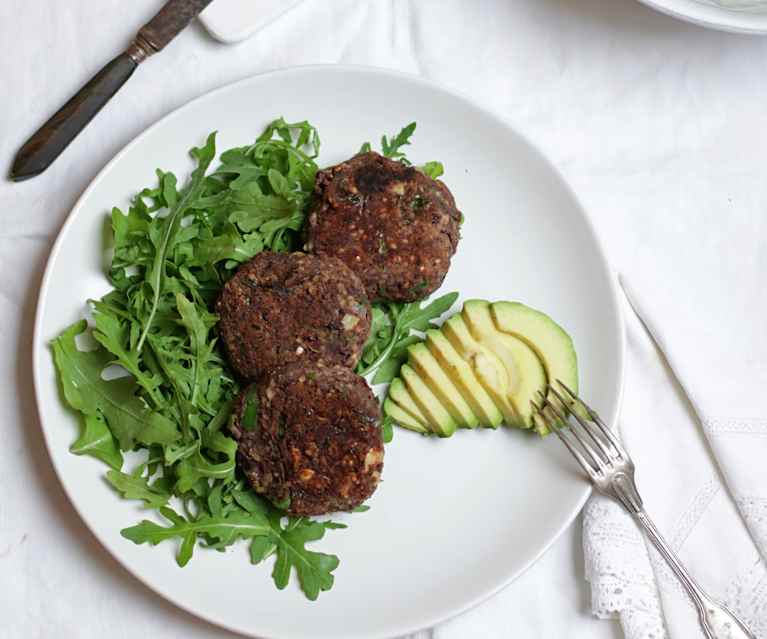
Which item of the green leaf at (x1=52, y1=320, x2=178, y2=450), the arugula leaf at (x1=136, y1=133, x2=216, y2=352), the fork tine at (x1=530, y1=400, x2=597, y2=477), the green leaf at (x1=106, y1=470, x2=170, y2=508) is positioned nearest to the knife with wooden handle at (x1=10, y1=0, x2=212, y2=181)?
the arugula leaf at (x1=136, y1=133, x2=216, y2=352)

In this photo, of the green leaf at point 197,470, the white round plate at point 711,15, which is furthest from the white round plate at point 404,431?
the white round plate at point 711,15

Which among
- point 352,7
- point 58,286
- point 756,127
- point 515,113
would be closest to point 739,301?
point 756,127

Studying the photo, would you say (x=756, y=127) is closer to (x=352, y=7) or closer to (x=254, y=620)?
(x=352, y=7)

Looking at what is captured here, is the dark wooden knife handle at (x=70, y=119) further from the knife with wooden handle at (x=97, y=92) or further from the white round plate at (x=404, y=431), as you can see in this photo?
the white round plate at (x=404, y=431)

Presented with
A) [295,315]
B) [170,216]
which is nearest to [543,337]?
[295,315]

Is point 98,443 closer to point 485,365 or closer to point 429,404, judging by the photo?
point 429,404

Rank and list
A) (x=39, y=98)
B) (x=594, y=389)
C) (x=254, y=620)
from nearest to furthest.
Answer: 1. (x=254, y=620)
2. (x=594, y=389)
3. (x=39, y=98)

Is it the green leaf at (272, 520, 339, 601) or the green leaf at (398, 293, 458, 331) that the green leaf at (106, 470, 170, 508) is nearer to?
the green leaf at (272, 520, 339, 601)
